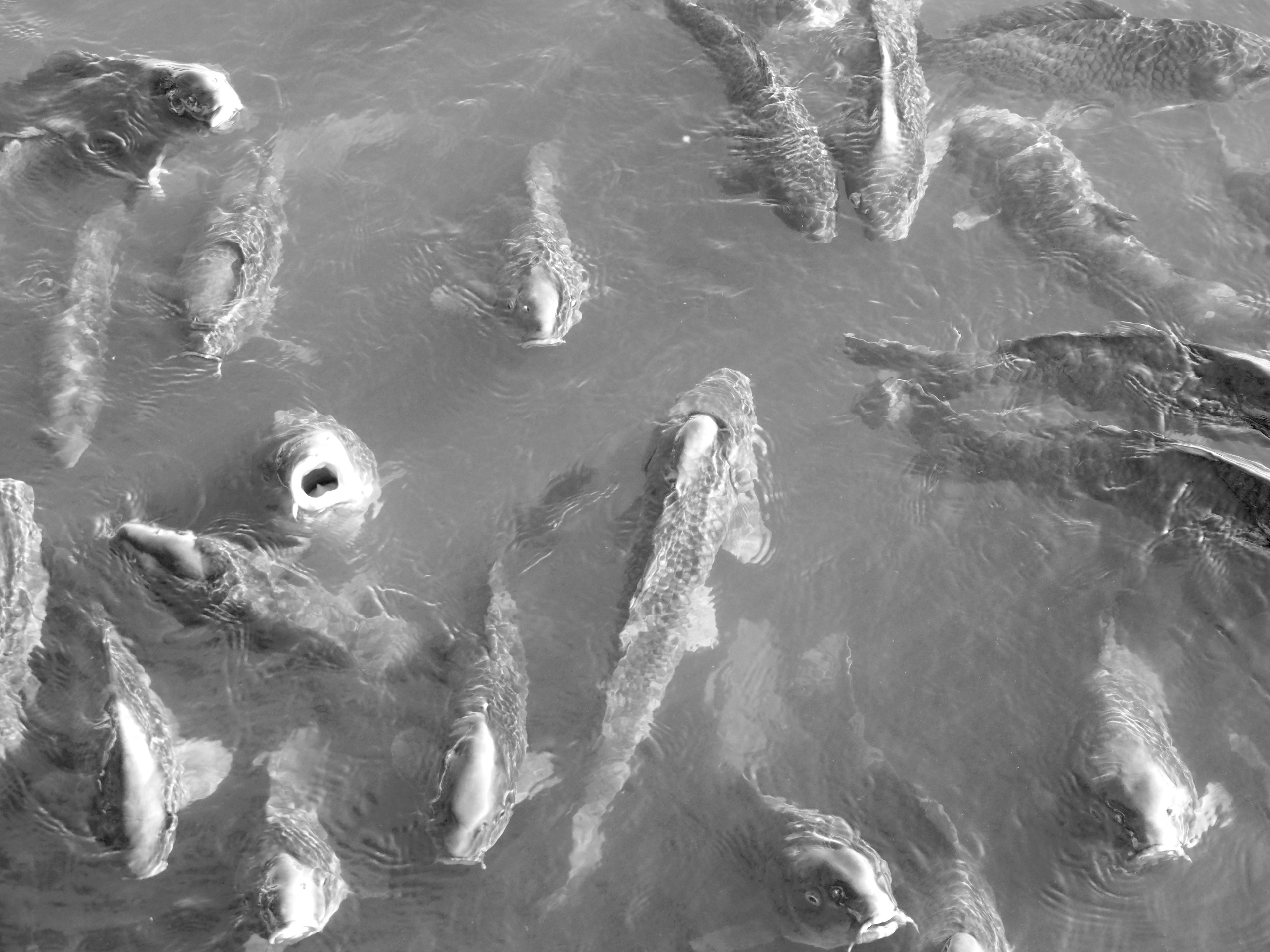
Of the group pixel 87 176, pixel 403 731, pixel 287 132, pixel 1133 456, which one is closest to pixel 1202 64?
pixel 1133 456

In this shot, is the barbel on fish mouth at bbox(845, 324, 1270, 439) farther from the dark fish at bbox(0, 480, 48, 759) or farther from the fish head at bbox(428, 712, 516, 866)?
the dark fish at bbox(0, 480, 48, 759)

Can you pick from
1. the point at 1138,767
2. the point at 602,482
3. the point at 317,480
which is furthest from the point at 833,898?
the point at 317,480

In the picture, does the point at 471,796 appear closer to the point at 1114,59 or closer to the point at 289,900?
the point at 289,900

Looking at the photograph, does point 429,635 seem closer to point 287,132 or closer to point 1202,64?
point 287,132

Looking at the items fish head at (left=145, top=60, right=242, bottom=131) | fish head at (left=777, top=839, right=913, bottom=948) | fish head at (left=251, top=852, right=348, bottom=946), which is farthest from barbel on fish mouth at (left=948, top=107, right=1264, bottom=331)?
fish head at (left=251, top=852, right=348, bottom=946)

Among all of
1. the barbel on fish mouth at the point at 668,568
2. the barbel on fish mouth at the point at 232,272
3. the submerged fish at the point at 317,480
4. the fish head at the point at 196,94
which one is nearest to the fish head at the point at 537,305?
the barbel on fish mouth at the point at 668,568

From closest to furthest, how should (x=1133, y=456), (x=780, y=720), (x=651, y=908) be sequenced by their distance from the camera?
(x=651, y=908)
(x=780, y=720)
(x=1133, y=456)

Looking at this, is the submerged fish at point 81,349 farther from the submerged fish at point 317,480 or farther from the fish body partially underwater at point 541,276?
the fish body partially underwater at point 541,276
